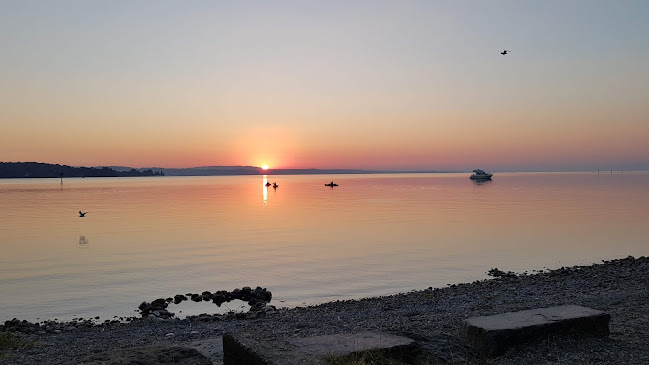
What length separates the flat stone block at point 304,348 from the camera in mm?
5133

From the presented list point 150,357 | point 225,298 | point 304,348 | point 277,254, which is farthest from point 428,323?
point 277,254

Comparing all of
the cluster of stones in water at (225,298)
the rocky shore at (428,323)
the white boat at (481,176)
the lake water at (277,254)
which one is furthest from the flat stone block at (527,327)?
the white boat at (481,176)

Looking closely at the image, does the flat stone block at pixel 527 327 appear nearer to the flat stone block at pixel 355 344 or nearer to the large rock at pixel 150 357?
the flat stone block at pixel 355 344

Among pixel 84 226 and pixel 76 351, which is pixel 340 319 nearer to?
pixel 76 351

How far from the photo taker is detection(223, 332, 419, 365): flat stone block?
5133 millimetres

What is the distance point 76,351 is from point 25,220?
3811cm

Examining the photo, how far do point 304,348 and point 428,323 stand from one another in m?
3.68

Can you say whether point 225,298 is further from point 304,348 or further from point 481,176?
point 481,176

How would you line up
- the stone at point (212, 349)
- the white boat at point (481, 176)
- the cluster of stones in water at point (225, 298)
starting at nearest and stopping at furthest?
the stone at point (212, 349)
the cluster of stones in water at point (225, 298)
the white boat at point (481, 176)

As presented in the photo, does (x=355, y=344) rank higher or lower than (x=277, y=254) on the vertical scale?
higher

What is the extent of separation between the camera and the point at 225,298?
15289mm

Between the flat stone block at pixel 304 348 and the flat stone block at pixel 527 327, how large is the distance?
941 mm

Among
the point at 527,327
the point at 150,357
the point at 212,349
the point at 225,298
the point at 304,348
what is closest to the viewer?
the point at 150,357

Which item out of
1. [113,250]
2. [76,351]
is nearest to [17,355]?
[76,351]
